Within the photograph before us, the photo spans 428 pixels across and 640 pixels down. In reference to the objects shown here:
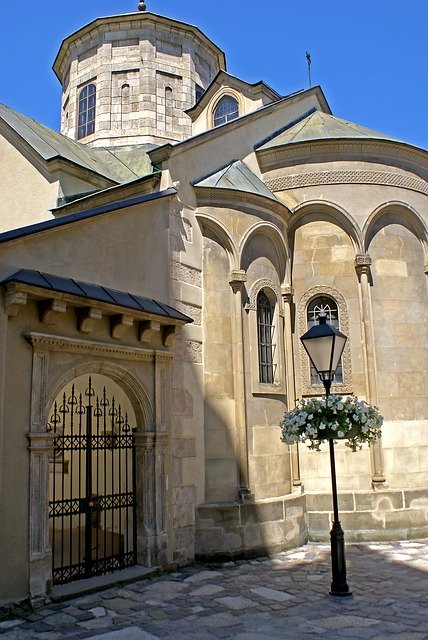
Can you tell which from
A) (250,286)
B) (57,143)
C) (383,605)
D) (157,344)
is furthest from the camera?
(57,143)

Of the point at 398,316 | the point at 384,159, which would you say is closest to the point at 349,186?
the point at 384,159

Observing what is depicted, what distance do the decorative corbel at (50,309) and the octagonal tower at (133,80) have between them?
1134 centimetres

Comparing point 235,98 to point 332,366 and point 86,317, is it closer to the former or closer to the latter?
point 86,317

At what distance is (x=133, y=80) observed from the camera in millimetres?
18062

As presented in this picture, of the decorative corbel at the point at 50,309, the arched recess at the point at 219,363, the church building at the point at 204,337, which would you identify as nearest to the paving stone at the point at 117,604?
the church building at the point at 204,337

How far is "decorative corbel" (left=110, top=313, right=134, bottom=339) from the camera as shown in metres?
8.19

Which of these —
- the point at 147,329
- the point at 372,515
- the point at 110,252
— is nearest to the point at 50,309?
the point at 110,252

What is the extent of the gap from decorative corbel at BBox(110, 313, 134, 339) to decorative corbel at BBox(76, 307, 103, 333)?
15.2 inches

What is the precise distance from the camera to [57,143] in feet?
48.3

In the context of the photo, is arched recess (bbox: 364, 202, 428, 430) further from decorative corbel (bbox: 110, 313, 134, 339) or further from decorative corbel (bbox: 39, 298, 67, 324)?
decorative corbel (bbox: 39, 298, 67, 324)

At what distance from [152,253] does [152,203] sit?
2.62ft

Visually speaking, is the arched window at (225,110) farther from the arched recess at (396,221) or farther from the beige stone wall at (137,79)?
the arched recess at (396,221)

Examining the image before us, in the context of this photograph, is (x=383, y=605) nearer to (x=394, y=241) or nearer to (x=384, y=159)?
(x=394, y=241)

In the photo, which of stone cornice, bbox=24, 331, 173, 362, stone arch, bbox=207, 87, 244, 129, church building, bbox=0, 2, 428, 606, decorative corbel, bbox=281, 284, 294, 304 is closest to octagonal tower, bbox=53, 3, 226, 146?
stone arch, bbox=207, 87, 244, 129
